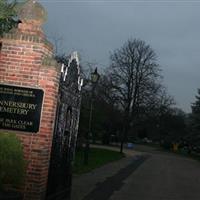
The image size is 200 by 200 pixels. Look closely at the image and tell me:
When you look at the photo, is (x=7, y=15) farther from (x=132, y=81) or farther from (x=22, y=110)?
(x=132, y=81)

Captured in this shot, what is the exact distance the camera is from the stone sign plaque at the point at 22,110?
454 inches

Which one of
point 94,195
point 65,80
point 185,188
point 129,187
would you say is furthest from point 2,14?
point 185,188

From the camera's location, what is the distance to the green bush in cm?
1029

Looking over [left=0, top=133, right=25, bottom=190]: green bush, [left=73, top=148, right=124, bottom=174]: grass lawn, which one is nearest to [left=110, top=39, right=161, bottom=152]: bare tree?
[left=73, top=148, right=124, bottom=174]: grass lawn

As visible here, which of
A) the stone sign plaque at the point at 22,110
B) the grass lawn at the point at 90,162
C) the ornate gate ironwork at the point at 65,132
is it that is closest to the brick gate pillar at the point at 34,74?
the stone sign plaque at the point at 22,110

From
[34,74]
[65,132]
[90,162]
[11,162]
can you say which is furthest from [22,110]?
[90,162]

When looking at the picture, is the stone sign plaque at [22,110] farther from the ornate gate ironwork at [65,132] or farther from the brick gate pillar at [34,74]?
the ornate gate ironwork at [65,132]

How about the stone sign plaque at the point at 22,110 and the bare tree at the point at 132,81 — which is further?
the bare tree at the point at 132,81

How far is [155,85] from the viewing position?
2813 inches

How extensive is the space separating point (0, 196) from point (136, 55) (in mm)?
65981

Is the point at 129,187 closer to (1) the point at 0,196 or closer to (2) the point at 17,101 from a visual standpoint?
(2) the point at 17,101

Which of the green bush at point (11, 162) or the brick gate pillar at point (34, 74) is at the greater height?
the brick gate pillar at point (34, 74)

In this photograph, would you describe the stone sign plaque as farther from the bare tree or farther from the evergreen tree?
the bare tree

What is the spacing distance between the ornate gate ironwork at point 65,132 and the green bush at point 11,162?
1712 mm
